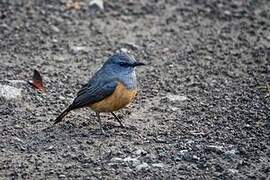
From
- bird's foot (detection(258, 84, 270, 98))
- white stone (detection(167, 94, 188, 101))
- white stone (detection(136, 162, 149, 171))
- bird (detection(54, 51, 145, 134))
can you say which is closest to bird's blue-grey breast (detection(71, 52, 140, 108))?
bird (detection(54, 51, 145, 134))

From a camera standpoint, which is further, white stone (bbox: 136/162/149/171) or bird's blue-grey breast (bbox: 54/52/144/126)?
bird's blue-grey breast (bbox: 54/52/144/126)

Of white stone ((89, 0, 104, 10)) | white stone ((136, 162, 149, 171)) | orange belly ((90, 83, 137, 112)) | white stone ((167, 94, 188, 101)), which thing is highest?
white stone ((89, 0, 104, 10))

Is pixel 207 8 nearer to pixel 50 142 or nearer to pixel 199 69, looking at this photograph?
pixel 199 69

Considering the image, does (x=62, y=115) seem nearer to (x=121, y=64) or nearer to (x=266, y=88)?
(x=121, y=64)

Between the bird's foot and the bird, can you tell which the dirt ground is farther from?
the bird

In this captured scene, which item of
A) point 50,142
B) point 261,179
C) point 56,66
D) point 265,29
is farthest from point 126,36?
point 261,179

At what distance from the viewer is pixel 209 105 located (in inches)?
331

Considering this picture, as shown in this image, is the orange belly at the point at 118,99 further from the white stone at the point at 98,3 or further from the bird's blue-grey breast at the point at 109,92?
the white stone at the point at 98,3

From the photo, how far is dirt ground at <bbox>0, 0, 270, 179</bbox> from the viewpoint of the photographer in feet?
22.7

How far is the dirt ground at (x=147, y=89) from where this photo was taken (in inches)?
272

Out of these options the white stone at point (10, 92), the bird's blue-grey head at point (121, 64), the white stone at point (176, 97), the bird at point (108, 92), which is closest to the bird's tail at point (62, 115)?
the bird at point (108, 92)

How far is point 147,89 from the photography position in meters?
8.98

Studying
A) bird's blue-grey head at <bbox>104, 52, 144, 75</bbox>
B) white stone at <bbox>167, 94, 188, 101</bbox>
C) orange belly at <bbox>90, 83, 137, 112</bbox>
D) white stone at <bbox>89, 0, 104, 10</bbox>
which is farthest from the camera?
white stone at <bbox>89, 0, 104, 10</bbox>

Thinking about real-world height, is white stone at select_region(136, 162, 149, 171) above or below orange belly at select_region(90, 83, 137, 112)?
below
